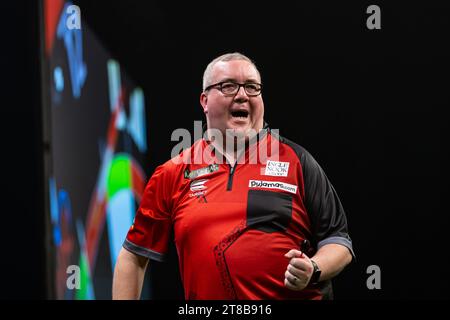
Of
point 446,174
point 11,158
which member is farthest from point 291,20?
point 11,158

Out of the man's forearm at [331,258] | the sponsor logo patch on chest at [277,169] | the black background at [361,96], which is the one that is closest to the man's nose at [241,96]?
the sponsor logo patch on chest at [277,169]

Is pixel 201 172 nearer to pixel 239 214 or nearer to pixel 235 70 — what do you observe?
pixel 239 214

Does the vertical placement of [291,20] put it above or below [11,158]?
above

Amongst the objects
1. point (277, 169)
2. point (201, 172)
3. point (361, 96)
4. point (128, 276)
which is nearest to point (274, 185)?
point (277, 169)

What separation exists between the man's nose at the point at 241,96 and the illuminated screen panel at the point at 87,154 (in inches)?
41.3

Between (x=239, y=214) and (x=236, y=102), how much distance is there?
1.27ft

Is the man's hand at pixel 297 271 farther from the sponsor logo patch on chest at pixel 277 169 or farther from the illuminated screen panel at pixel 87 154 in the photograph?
the illuminated screen panel at pixel 87 154

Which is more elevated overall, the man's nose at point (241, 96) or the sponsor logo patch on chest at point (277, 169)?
the man's nose at point (241, 96)

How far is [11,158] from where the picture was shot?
2.84 meters

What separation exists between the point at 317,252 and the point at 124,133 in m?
1.53

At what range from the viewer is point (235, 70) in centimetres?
214

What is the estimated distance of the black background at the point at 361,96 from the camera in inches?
121

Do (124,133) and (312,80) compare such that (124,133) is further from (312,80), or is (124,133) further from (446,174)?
(446,174)

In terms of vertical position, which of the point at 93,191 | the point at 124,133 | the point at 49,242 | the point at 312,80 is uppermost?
the point at 312,80
